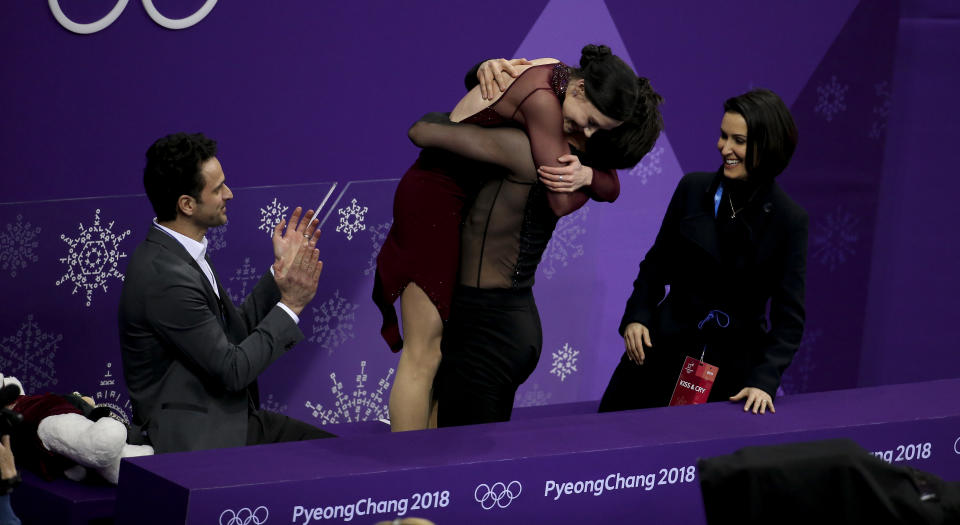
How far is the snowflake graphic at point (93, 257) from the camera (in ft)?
14.8

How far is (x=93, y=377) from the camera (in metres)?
4.64

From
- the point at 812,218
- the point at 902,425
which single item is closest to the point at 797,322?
the point at 902,425

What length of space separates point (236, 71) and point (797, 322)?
2.21 metres

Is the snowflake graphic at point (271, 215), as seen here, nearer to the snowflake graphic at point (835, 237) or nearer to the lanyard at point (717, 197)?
the lanyard at point (717, 197)

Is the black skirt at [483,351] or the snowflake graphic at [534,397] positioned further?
the snowflake graphic at [534,397]

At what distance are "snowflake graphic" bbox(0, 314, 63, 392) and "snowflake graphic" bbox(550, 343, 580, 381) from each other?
2.22 meters

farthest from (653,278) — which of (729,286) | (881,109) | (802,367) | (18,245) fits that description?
(881,109)

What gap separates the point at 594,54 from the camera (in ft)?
12.0

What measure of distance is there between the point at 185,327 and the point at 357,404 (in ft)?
5.76

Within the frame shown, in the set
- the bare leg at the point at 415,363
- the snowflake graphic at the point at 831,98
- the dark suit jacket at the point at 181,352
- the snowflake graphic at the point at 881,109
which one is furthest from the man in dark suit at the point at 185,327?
the snowflake graphic at the point at 881,109

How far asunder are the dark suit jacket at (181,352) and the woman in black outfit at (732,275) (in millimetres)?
1278

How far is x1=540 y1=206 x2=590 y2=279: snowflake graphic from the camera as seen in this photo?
564cm

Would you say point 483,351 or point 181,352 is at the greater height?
point 483,351

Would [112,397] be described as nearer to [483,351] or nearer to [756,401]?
[483,351]
